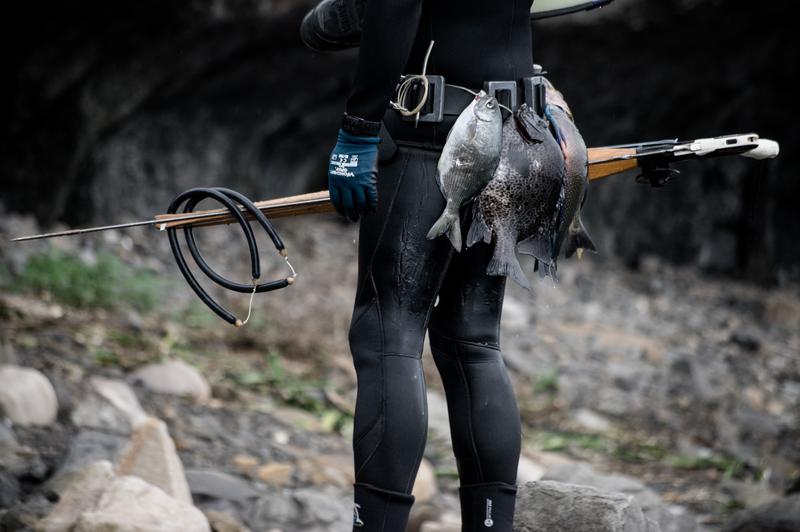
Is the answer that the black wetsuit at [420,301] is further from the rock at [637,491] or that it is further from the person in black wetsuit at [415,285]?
the rock at [637,491]

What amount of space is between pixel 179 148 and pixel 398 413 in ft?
28.4

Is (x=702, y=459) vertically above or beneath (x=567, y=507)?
beneath

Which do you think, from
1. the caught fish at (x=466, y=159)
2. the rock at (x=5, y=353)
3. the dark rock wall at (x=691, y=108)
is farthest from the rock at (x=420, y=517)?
the dark rock wall at (x=691, y=108)

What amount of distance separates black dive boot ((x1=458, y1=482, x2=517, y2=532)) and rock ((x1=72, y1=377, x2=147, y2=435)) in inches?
74.7

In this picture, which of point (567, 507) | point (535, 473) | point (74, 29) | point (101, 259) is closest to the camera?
point (567, 507)

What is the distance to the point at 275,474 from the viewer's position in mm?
3869

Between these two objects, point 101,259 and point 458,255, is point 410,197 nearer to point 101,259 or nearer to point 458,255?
point 458,255

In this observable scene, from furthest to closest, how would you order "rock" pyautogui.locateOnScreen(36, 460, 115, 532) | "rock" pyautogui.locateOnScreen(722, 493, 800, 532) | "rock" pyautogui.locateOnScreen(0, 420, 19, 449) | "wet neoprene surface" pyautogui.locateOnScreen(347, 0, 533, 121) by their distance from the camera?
1. "rock" pyautogui.locateOnScreen(0, 420, 19, 449)
2. "rock" pyautogui.locateOnScreen(722, 493, 800, 532)
3. "rock" pyautogui.locateOnScreen(36, 460, 115, 532)
4. "wet neoprene surface" pyautogui.locateOnScreen(347, 0, 533, 121)

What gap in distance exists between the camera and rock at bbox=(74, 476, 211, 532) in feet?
8.70

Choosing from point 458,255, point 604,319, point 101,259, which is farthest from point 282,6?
point 458,255

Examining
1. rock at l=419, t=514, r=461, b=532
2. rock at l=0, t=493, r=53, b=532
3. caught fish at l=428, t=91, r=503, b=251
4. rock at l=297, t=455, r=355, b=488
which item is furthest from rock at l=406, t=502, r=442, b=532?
caught fish at l=428, t=91, r=503, b=251

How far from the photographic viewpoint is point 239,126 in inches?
439

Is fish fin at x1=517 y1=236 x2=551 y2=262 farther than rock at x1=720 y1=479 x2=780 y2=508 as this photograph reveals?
No

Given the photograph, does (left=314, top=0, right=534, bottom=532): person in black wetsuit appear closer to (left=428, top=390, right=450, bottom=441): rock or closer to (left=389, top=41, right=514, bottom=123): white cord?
(left=389, top=41, right=514, bottom=123): white cord
